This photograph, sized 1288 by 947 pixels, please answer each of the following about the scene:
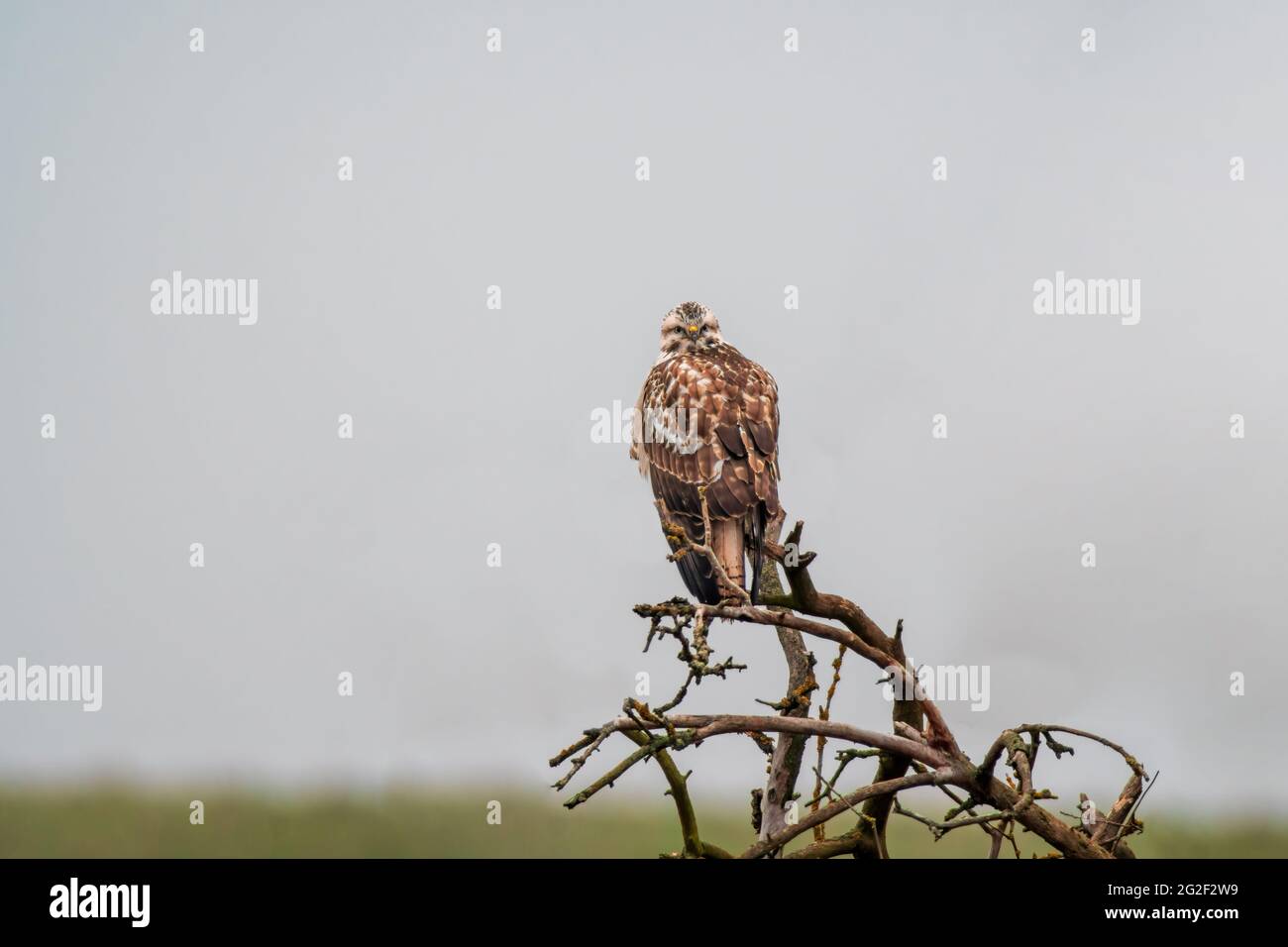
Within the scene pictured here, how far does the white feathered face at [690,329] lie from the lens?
28.6ft

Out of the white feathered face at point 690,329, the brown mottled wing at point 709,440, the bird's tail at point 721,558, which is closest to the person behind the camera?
the bird's tail at point 721,558

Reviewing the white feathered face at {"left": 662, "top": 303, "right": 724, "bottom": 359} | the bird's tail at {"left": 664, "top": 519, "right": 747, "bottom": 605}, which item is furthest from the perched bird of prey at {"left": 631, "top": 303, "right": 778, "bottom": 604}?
the white feathered face at {"left": 662, "top": 303, "right": 724, "bottom": 359}

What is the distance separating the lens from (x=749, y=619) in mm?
4945

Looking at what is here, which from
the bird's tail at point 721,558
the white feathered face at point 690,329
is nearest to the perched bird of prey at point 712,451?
the bird's tail at point 721,558

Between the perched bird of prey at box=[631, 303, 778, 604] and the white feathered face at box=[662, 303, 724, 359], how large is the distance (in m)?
0.20

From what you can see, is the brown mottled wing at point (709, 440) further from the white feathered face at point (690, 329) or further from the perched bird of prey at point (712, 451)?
the white feathered face at point (690, 329)

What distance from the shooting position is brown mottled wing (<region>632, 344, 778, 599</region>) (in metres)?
7.05

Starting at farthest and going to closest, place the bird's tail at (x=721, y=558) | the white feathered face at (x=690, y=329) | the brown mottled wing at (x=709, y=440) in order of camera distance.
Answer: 1. the white feathered face at (x=690, y=329)
2. the brown mottled wing at (x=709, y=440)
3. the bird's tail at (x=721, y=558)

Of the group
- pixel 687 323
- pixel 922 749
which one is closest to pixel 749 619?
pixel 922 749

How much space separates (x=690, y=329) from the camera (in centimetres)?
873

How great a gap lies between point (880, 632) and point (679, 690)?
854 mm

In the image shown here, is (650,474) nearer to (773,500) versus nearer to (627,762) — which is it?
(773,500)

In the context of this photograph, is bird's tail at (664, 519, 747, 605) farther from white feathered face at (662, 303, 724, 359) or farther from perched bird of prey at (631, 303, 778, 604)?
white feathered face at (662, 303, 724, 359)

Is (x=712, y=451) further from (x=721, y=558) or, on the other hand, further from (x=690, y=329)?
(x=690, y=329)
